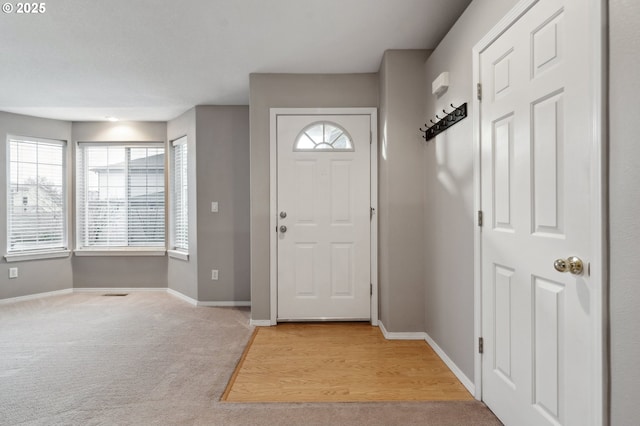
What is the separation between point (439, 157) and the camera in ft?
8.31

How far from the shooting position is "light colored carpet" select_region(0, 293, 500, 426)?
1.83 meters

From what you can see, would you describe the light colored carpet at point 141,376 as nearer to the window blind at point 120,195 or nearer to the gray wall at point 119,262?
the gray wall at point 119,262

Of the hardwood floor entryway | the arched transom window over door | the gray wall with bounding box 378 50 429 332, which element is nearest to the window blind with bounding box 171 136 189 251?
the arched transom window over door

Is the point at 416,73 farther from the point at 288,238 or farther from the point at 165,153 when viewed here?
the point at 165,153

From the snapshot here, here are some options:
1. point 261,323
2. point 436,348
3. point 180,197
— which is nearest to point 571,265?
point 436,348

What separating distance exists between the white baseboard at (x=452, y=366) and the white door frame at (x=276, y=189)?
64cm

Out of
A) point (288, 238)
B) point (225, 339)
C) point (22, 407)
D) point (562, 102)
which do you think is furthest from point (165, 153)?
point (562, 102)

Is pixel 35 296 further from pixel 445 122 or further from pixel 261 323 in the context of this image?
pixel 445 122

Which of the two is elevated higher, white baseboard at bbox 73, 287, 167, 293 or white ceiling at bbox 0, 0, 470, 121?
white ceiling at bbox 0, 0, 470, 121

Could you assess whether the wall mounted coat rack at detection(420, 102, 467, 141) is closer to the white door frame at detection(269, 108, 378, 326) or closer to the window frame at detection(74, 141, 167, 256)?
the white door frame at detection(269, 108, 378, 326)

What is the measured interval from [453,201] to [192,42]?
233cm

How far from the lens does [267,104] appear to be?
3264mm

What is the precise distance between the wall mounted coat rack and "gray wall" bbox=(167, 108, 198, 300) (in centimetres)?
282

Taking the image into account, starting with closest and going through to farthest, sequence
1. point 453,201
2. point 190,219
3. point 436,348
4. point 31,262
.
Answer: point 453,201
point 436,348
point 190,219
point 31,262
